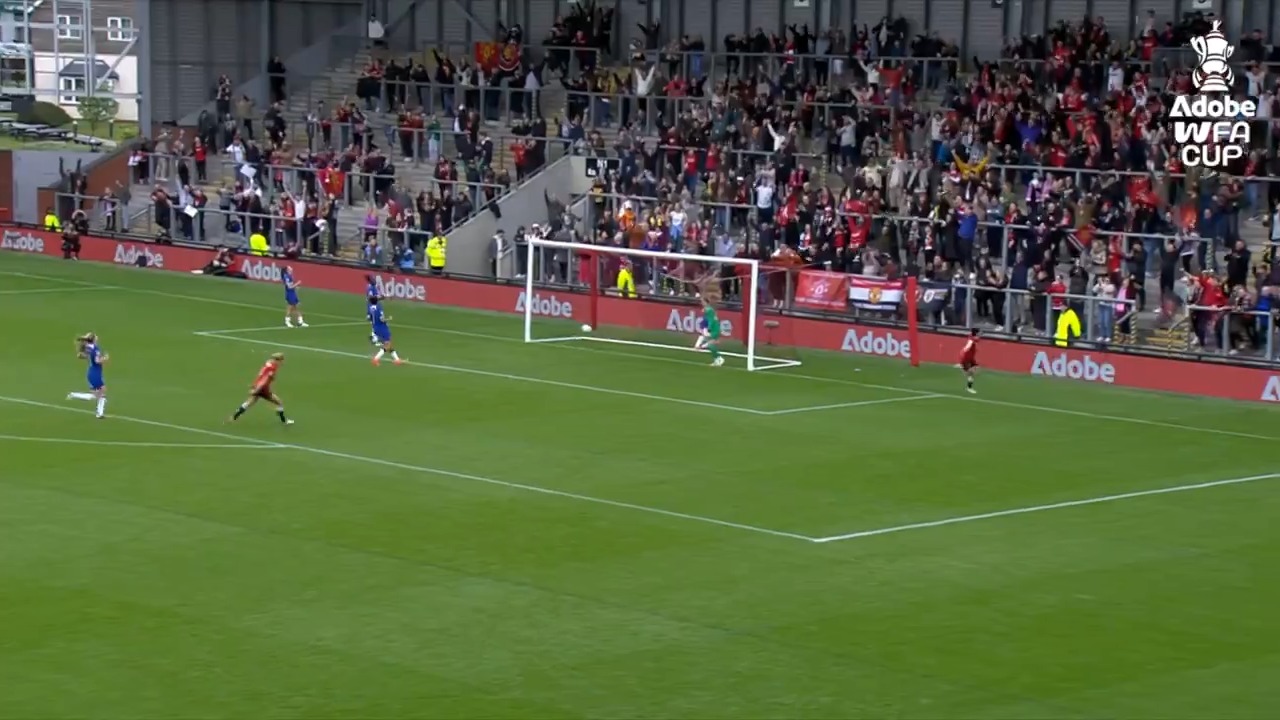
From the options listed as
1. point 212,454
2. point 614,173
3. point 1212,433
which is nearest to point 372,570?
point 212,454

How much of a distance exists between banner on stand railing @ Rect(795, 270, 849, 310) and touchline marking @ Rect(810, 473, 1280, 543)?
15.4 metres

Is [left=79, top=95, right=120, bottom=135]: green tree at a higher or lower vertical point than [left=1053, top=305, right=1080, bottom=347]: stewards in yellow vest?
A: higher

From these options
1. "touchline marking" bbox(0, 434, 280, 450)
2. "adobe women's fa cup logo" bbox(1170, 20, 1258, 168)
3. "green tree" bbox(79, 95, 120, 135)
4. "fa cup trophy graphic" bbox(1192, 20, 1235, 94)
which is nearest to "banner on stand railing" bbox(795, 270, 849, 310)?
"adobe women's fa cup logo" bbox(1170, 20, 1258, 168)

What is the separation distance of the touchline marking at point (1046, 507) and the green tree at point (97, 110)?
60100mm

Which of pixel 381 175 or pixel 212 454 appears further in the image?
pixel 381 175

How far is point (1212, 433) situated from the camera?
114 ft

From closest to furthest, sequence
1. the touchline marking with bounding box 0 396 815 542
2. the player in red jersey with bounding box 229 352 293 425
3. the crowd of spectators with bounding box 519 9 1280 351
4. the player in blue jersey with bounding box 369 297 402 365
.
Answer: the touchline marking with bounding box 0 396 815 542 → the player in red jersey with bounding box 229 352 293 425 → the player in blue jersey with bounding box 369 297 402 365 → the crowd of spectators with bounding box 519 9 1280 351

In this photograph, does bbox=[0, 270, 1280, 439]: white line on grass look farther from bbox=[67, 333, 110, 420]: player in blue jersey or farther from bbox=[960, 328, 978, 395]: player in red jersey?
bbox=[67, 333, 110, 420]: player in blue jersey

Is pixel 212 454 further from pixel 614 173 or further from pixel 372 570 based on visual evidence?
pixel 614 173

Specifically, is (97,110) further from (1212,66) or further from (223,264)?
(1212,66)

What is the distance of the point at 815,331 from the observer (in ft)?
148

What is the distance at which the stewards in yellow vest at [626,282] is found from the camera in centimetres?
4825

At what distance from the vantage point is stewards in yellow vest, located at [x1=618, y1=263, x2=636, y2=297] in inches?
1900

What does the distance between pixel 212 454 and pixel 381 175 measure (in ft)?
97.6
